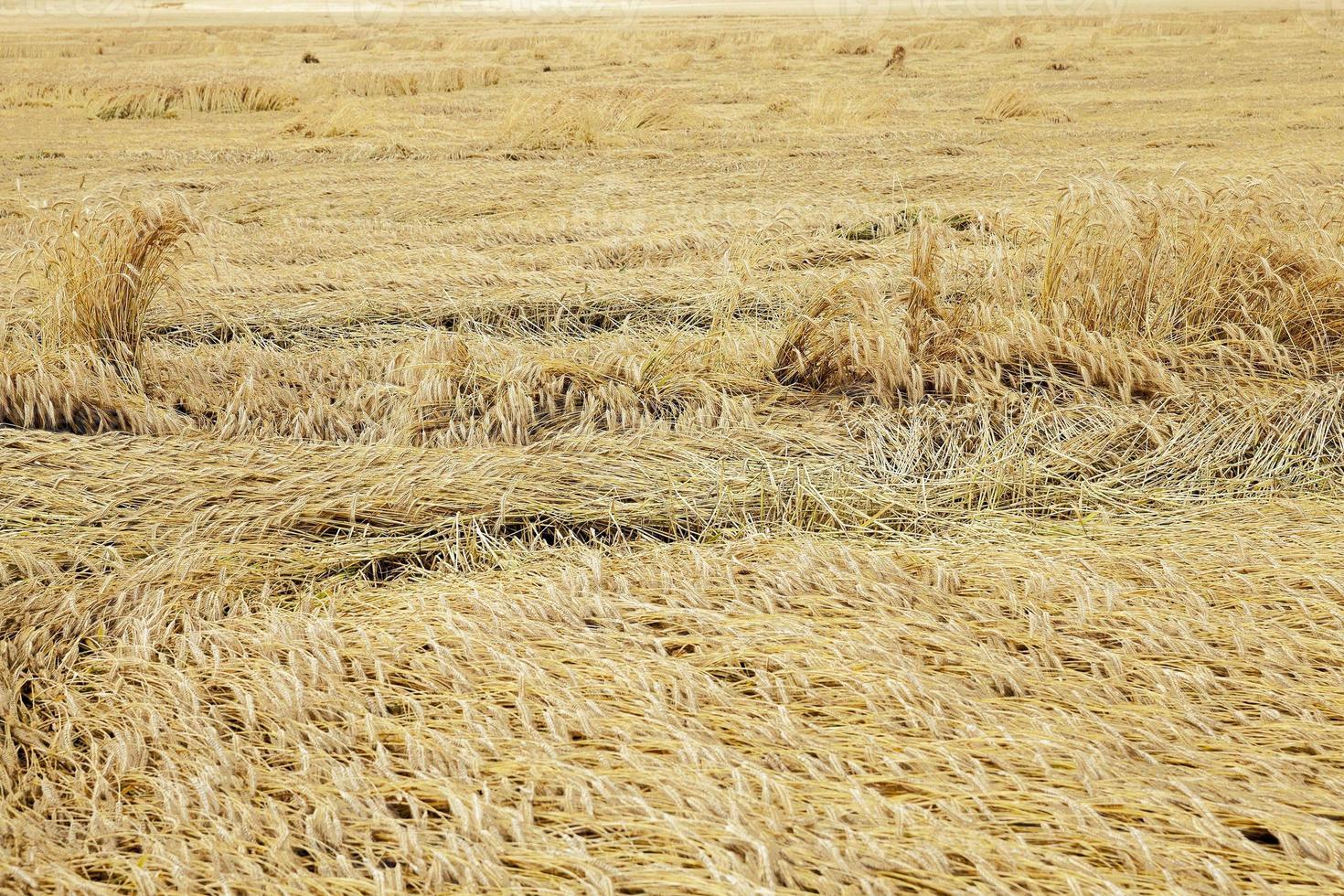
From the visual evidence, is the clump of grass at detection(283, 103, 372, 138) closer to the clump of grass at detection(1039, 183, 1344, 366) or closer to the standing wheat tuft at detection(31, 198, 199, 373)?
the standing wheat tuft at detection(31, 198, 199, 373)

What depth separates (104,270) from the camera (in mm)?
3922

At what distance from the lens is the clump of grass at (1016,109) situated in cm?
1305

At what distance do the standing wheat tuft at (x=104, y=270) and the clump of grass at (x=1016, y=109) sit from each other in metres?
11.2

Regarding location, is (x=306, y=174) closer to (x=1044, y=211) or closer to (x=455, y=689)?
(x=1044, y=211)

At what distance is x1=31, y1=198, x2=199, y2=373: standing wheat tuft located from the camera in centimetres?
393

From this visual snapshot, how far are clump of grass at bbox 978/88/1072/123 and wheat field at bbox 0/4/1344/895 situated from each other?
746cm

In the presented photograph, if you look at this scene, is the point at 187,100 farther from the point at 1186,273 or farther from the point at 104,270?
the point at 1186,273

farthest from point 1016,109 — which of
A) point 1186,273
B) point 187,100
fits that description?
point 187,100

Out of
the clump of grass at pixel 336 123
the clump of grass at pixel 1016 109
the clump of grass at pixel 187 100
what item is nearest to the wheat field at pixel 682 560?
the clump of grass at pixel 336 123

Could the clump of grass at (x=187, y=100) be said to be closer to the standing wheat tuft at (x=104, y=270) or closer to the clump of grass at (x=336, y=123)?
the clump of grass at (x=336, y=123)

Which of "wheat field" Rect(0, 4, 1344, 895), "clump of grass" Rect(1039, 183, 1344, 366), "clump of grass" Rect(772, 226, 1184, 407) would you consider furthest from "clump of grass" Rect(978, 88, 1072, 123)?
"clump of grass" Rect(772, 226, 1184, 407)

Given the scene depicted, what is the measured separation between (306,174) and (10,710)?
8.06 meters

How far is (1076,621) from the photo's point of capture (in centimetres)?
238

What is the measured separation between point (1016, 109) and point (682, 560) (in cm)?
1201
